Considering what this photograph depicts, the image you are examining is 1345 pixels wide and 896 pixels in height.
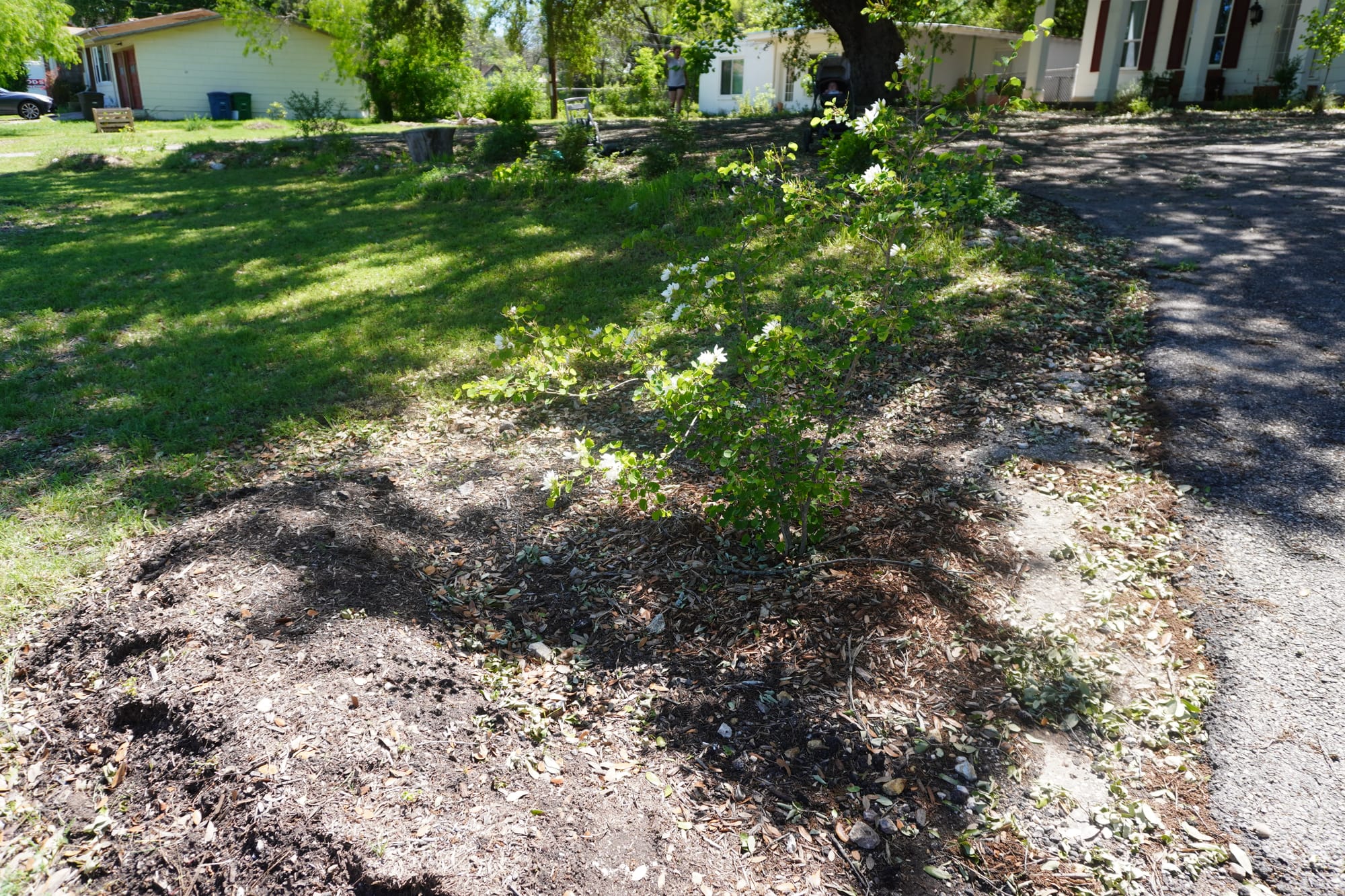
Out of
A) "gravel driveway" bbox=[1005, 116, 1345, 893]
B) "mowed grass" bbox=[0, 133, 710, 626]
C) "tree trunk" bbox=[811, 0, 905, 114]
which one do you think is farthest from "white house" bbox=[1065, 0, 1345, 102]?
"mowed grass" bbox=[0, 133, 710, 626]

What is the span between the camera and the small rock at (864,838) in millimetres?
2104

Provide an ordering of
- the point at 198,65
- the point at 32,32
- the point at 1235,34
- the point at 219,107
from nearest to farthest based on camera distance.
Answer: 1. the point at 1235,34
2. the point at 32,32
3. the point at 219,107
4. the point at 198,65

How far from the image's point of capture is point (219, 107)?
1130 inches

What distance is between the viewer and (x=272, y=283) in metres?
7.15

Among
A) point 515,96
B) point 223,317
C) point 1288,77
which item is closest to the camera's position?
point 223,317

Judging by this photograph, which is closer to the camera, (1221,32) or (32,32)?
(1221,32)

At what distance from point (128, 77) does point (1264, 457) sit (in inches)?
1452

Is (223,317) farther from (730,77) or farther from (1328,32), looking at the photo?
(730,77)

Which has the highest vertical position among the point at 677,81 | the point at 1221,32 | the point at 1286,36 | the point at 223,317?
the point at 1221,32

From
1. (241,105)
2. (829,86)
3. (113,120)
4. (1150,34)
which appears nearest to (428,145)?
(829,86)

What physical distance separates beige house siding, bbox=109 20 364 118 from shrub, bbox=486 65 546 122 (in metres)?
5.32

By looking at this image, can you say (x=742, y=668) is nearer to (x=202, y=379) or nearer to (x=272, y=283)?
(x=202, y=379)

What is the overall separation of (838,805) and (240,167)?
1587 cm

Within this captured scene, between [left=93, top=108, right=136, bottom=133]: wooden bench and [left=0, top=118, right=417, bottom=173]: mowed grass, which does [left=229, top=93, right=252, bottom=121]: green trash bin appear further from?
[left=93, top=108, right=136, bottom=133]: wooden bench
